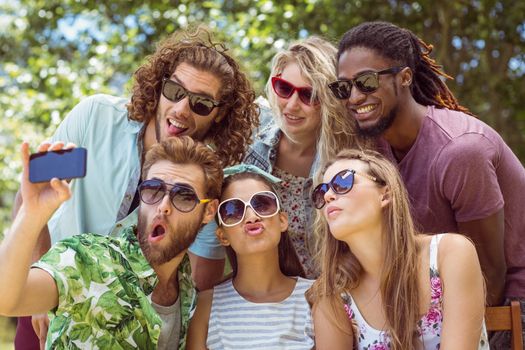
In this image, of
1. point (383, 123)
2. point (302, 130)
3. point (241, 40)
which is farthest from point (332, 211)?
point (241, 40)

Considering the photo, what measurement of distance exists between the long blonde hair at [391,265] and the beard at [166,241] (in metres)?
0.81

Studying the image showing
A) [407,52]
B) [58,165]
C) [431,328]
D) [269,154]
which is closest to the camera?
[58,165]

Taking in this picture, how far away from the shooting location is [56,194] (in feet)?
9.85

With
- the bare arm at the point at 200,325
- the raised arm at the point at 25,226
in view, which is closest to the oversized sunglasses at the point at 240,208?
the bare arm at the point at 200,325

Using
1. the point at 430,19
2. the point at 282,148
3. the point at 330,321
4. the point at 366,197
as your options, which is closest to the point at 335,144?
the point at 282,148

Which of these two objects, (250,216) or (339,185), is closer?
(339,185)

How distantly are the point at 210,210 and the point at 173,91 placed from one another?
0.84m

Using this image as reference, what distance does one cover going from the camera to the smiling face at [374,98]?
436 centimetres

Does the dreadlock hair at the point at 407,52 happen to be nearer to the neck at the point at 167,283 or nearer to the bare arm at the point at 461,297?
the bare arm at the point at 461,297

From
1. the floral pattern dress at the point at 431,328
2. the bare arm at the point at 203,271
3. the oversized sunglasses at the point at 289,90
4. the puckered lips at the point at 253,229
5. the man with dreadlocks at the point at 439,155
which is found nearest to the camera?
the floral pattern dress at the point at 431,328

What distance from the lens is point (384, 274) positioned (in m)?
4.07

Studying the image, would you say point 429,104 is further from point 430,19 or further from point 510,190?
point 430,19

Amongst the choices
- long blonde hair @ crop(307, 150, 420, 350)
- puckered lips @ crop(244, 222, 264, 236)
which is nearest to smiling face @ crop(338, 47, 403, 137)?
long blonde hair @ crop(307, 150, 420, 350)

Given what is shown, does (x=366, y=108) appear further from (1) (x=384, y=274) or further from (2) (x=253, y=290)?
(2) (x=253, y=290)
